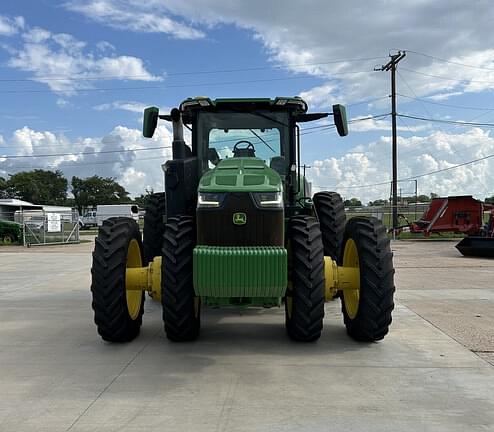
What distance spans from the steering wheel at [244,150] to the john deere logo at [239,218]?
1.92 meters

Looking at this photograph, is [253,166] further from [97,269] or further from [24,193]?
[24,193]

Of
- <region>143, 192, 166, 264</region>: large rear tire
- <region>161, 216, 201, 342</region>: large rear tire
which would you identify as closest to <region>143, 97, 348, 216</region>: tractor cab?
<region>161, 216, 201, 342</region>: large rear tire

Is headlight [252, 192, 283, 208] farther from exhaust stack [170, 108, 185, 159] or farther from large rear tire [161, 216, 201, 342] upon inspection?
exhaust stack [170, 108, 185, 159]

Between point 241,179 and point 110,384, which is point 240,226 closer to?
point 241,179

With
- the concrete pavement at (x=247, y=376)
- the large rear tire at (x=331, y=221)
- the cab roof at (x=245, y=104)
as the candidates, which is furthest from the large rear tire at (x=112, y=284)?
the large rear tire at (x=331, y=221)

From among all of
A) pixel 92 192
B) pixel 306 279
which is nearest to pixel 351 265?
pixel 306 279

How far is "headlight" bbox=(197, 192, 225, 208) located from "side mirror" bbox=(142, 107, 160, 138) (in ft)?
6.07

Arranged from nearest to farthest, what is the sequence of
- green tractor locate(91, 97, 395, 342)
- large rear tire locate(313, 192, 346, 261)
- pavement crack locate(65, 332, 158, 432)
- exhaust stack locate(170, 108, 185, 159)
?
pavement crack locate(65, 332, 158, 432), green tractor locate(91, 97, 395, 342), exhaust stack locate(170, 108, 185, 159), large rear tire locate(313, 192, 346, 261)

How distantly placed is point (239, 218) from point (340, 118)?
7.62ft

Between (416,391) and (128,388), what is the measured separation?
7.88 feet

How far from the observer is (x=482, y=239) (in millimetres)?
16922

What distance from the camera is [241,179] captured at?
17.9 ft

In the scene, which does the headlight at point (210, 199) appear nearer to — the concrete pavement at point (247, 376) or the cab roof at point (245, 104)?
the concrete pavement at point (247, 376)

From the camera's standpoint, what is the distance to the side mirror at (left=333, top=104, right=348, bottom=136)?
22.0ft
